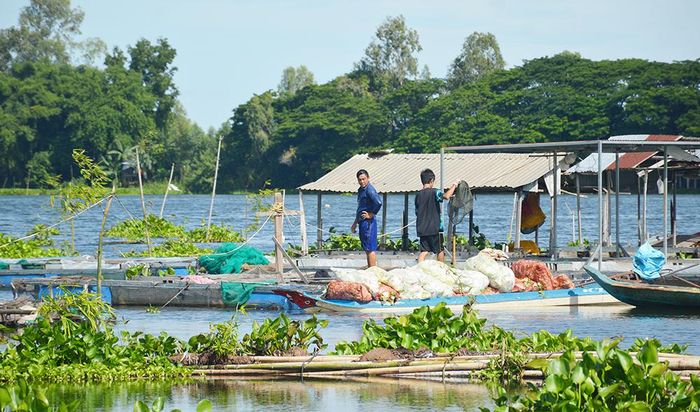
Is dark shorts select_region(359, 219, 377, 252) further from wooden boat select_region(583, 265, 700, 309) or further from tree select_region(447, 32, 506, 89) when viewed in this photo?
tree select_region(447, 32, 506, 89)

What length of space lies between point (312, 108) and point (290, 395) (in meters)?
80.5

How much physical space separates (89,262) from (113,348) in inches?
402

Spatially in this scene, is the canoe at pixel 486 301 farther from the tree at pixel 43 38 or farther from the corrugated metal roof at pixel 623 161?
the tree at pixel 43 38

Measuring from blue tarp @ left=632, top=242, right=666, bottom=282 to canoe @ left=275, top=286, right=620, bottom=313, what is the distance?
0.57 m

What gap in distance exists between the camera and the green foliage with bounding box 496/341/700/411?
820 centimetres

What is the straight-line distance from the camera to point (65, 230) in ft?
147

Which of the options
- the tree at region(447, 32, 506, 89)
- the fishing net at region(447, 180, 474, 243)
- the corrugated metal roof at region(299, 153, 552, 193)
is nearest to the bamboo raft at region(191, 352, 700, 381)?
the fishing net at region(447, 180, 474, 243)

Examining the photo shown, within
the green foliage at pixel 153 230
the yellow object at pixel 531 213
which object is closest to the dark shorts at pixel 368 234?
the yellow object at pixel 531 213

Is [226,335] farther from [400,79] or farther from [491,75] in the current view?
[400,79]

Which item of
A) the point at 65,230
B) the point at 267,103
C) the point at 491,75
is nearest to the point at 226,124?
the point at 267,103

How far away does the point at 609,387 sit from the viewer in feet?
27.4

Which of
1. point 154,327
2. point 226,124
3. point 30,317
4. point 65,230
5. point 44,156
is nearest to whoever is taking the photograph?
point 30,317

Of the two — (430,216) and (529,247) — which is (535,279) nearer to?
(430,216)

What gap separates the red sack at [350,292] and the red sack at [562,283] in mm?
2817
